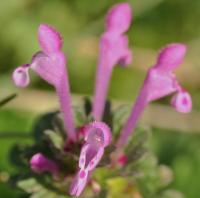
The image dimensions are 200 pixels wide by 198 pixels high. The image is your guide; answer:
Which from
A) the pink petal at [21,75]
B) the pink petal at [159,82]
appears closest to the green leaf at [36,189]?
the pink petal at [21,75]

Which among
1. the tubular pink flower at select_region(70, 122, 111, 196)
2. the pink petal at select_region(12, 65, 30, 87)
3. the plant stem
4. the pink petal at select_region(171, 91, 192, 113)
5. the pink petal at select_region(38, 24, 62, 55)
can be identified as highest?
the pink petal at select_region(38, 24, 62, 55)

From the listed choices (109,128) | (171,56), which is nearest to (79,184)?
(109,128)

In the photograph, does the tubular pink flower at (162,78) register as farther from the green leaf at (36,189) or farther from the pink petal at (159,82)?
the green leaf at (36,189)

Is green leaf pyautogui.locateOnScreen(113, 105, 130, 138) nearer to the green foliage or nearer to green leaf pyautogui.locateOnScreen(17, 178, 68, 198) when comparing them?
the green foliage

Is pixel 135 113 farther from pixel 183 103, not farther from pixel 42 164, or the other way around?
pixel 42 164

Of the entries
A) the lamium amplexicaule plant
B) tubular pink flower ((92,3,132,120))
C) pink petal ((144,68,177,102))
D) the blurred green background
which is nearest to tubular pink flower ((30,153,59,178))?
the lamium amplexicaule plant

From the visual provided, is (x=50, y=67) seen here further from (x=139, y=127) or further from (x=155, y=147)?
(x=155, y=147)
